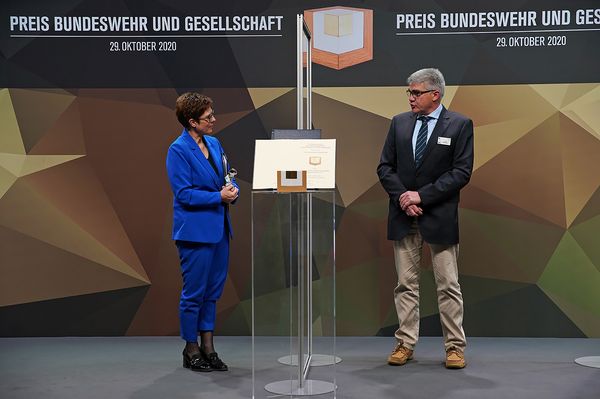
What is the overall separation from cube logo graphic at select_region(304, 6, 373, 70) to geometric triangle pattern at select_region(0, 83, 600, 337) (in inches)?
8.5

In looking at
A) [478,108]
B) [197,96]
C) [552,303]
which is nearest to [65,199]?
[197,96]

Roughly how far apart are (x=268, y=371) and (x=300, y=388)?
278mm

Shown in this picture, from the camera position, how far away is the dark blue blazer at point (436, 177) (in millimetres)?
4660

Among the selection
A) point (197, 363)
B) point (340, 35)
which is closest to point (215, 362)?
point (197, 363)

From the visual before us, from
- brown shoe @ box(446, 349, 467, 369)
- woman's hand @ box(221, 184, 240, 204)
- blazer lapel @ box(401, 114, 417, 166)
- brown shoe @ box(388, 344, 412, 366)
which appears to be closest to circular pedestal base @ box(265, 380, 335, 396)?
brown shoe @ box(388, 344, 412, 366)

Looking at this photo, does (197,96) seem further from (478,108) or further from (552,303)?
(552,303)

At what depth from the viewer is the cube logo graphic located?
217 inches

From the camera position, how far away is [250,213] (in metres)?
5.60

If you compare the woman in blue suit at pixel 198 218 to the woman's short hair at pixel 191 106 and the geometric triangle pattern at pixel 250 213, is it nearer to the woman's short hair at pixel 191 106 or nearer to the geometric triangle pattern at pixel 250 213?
the woman's short hair at pixel 191 106

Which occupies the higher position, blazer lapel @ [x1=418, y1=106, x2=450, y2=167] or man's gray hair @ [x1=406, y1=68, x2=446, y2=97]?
man's gray hair @ [x1=406, y1=68, x2=446, y2=97]

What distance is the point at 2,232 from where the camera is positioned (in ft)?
18.5

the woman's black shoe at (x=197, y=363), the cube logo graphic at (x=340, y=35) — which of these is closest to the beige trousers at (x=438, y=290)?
the woman's black shoe at (x=197, y=363)

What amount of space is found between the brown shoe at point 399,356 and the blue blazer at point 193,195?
1.25 metres

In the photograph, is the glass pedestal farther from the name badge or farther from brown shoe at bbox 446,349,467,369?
the name badge
